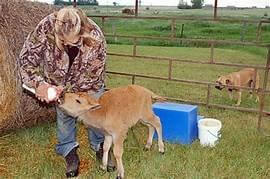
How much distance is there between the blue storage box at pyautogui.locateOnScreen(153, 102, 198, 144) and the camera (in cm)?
519

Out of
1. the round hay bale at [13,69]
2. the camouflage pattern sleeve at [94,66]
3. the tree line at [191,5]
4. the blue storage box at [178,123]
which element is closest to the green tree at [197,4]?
the tree line at [191,5]

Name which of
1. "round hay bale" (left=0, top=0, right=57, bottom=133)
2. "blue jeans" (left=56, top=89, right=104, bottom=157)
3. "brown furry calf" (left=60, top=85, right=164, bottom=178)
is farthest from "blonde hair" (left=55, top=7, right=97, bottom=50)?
"round hay bale" (left=0, top=0, right=57, bottom=133)

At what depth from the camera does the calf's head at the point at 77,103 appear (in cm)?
361

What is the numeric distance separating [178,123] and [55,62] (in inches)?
78.7

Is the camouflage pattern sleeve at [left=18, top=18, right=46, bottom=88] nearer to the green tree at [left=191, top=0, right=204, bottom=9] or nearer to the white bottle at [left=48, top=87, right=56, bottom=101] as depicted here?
the white bottle at [left=48, top=87, right=56, bottom=101]

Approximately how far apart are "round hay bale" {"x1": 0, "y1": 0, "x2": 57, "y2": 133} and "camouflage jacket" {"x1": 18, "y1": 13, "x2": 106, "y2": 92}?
2.31 ft

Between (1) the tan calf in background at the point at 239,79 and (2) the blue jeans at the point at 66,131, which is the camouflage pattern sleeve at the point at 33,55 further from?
(1) the tan calf in background at the point at 239,79

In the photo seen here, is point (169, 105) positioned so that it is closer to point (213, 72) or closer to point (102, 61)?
point (102, 61)

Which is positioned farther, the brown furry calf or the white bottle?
the brown furry calf

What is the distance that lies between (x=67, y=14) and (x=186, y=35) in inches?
587

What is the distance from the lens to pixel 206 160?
4559mm

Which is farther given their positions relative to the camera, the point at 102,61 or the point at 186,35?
the point at 186,35

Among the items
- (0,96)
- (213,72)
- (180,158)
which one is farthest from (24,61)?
(213,72)

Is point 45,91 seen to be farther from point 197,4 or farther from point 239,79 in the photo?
point 197,4
